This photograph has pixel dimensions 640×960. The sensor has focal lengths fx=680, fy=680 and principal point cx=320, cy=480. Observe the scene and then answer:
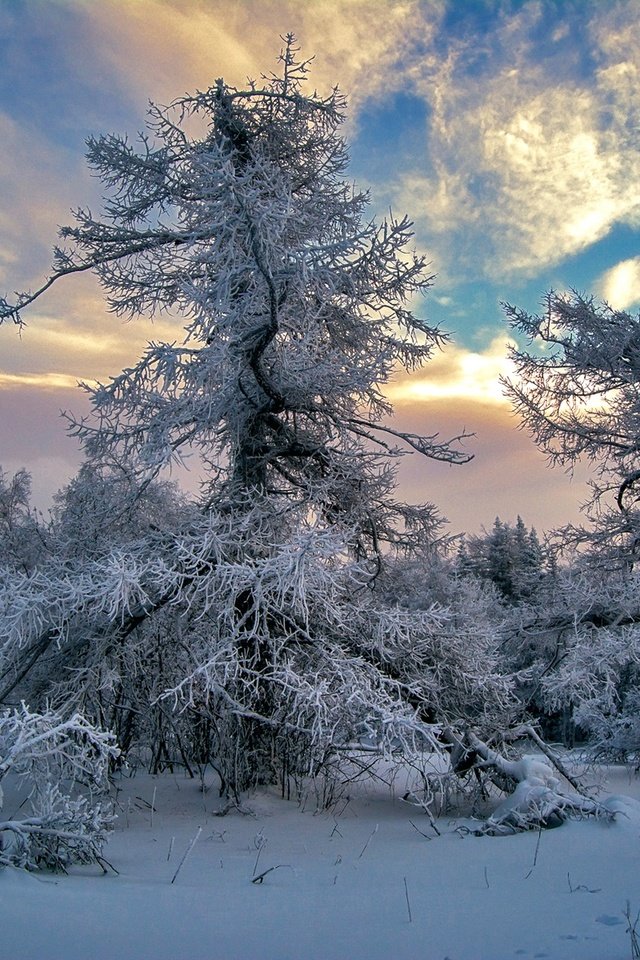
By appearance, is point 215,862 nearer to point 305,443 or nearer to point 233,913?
point 233,913

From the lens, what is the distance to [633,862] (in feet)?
16.6

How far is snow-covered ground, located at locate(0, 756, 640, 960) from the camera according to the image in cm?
356

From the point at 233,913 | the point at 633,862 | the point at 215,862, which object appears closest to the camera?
the point at 233,913

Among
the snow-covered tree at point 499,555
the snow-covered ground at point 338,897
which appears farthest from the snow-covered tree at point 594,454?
the snow-covered tree at point 499,555

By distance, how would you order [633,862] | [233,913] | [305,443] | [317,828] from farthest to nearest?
[305,443], [317,828], [633,862], [233,913]

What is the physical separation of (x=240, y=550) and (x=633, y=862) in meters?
4.49

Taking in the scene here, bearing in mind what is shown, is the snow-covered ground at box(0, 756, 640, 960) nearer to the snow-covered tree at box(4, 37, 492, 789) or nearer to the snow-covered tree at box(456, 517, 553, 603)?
the snow-covered tree at box(4, 37, 492, 789)

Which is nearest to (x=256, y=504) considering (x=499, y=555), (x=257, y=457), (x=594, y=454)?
(x=257, y=457)

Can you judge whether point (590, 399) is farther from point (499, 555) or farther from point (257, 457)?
point (499, 555)

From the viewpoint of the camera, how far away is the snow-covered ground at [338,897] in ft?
11.7

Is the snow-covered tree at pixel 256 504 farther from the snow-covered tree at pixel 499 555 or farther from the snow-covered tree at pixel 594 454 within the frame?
the snow-covered tree at pixel 499 555

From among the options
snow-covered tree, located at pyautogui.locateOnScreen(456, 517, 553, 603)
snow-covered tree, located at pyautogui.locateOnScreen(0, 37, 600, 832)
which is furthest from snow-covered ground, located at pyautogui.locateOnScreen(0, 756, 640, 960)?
snow-covered tree, located at pyautogui.locateOnScreen(456, 517, 553, 603)

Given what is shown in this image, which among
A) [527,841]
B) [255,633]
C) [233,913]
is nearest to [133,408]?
[255,633]

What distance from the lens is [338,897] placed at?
4621 mm
